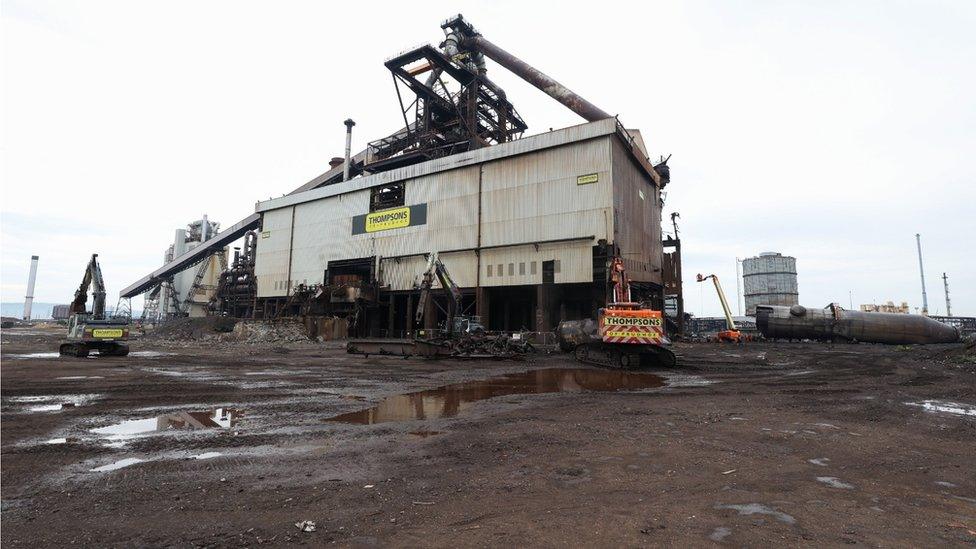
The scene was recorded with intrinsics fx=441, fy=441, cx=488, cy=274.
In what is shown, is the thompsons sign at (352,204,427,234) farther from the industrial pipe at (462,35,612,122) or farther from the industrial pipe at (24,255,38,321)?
the industrial pipe at (24,255,38,321)

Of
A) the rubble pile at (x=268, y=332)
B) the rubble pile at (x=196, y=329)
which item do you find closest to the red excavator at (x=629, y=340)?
the rubble pile at (x=268, y=332)

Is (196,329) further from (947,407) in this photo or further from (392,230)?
(947,407)

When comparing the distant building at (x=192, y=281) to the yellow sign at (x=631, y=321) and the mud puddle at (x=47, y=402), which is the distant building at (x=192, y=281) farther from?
the yellow sign at (x=631, y=321)

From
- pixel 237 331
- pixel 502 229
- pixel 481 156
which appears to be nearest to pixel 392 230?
pixel 481 156

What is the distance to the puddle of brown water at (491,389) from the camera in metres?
8.18

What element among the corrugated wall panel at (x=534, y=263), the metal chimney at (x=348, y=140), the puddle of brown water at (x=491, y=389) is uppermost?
the metal chimney at (x=348, y=140)

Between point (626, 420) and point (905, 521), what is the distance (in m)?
4.15

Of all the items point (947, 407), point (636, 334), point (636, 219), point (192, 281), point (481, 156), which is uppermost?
point (481, 156)

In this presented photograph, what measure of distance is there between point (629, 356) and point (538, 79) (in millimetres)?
30572

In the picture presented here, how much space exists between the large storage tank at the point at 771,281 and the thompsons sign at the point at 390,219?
1695 inches

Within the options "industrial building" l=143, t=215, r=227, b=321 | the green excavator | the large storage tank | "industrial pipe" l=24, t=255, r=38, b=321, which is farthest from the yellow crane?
"industrial pipe" l=24, t=255, r=38, b=321

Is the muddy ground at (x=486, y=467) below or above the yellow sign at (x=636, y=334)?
below

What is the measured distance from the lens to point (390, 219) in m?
36.8

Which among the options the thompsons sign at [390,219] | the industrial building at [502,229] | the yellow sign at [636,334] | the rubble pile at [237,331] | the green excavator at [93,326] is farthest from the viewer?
the thompsons sign at [390,219]
